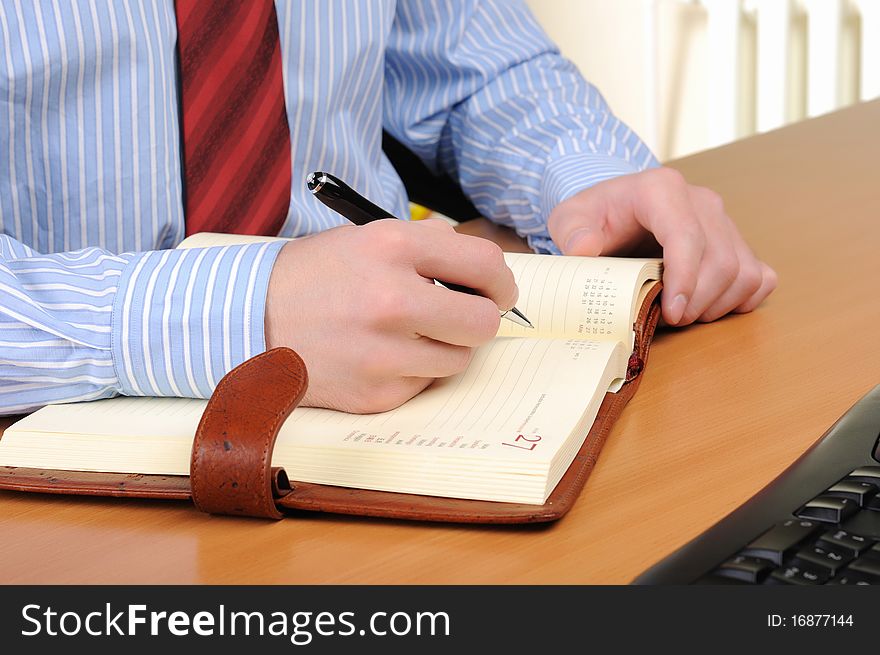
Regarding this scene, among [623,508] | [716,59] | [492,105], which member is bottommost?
[623,508]

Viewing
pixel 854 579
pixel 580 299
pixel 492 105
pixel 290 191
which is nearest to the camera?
pixel 854 579

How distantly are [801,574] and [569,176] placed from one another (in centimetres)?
66

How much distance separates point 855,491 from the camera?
454 millimetres

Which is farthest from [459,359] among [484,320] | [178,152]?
[178,152]

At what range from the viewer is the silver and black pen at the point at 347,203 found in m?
0.65

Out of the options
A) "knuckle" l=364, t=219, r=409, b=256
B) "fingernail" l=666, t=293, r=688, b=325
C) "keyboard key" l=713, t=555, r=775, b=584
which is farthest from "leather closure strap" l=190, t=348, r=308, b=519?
"fingernail" l=666, t=293, r=688, b=325

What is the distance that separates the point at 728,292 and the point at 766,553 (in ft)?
1.30

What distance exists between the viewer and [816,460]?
0.50 m

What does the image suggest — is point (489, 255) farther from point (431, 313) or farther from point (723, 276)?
point (723, 276)

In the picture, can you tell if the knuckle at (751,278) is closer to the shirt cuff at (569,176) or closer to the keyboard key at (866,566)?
the shirt cuff at (569,176)

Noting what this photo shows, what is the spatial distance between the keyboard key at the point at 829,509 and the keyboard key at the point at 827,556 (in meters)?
0.02

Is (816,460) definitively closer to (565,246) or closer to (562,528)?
(562,528)

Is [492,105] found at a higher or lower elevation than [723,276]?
higher

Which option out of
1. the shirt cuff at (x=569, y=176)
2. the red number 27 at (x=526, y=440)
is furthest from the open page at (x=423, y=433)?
the shirt cuff at (x=569, y=176)
